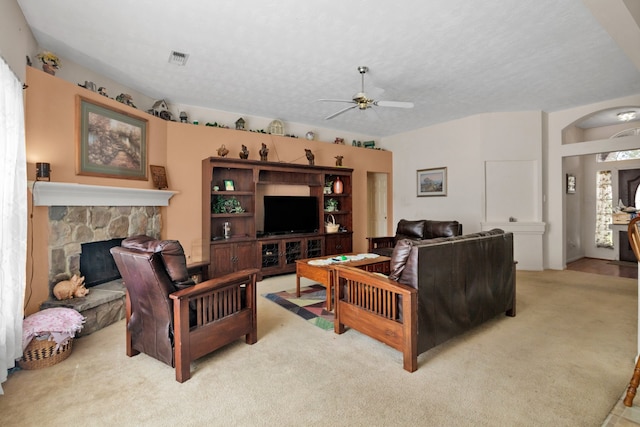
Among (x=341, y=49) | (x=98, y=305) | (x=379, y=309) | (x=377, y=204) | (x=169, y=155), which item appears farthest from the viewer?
(x=377, y=204)

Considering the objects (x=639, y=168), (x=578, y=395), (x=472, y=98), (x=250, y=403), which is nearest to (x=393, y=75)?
(x=472, y=98)

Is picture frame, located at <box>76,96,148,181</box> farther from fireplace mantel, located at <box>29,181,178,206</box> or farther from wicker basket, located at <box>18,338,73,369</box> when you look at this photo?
wicker basket, located at <box>18,338,73,369</box>

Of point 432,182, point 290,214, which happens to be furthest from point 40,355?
point 432,182

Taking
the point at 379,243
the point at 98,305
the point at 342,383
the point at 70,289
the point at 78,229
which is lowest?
the point at 342,383

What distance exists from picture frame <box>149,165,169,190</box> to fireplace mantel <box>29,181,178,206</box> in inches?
4.9

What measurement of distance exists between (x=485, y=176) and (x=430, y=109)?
1681mm

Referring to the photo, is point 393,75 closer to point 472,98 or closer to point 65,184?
point 472,98

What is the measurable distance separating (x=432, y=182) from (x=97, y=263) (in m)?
5.95

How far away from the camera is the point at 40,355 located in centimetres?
221

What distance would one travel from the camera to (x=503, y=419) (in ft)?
5.47

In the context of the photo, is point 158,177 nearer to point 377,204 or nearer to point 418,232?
point 418,232

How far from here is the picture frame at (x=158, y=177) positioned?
4234 mm

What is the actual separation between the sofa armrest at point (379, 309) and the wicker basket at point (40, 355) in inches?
88.3

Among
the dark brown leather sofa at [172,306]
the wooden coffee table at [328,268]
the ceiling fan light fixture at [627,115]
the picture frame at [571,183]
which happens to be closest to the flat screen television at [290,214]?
the wooden coffee table at [328,268]
